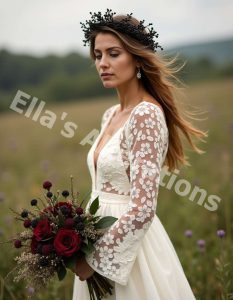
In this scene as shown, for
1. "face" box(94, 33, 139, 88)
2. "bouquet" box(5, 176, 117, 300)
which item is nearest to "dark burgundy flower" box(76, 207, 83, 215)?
"bouquet" box(5, 176, 117, 300)

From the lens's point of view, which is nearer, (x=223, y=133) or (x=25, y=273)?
(x=25, y=273)

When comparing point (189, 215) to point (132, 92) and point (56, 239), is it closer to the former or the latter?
point (132, 92)

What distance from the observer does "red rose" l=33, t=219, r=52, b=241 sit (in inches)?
80.4

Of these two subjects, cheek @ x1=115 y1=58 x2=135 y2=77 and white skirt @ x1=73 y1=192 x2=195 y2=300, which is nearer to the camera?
white skirt @ x1=73 y1=192 x2=195 y2=300

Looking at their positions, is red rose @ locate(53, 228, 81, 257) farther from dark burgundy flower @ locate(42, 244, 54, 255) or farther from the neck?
the neck

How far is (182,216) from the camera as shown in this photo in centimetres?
515

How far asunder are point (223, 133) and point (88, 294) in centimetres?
1016

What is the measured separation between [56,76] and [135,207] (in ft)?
172

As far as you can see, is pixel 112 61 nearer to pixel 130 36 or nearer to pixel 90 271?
pixel 130 36

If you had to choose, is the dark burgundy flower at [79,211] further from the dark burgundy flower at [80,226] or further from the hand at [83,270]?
the hand at [83,270]

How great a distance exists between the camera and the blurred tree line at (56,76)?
4147 centimetres

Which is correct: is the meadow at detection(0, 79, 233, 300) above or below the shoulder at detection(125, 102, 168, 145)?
below

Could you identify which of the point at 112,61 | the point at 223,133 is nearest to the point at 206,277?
the point at 112,61

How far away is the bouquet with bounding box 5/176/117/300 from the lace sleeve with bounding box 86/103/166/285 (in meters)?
0.08
